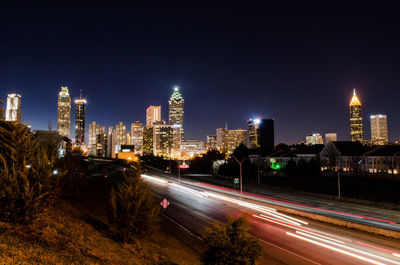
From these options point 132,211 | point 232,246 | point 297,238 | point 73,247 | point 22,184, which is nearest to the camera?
point 232,246

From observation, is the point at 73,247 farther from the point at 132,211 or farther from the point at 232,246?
the point at 232,246

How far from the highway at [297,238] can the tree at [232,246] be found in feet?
10.5

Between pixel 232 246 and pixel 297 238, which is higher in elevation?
pixel 232 246

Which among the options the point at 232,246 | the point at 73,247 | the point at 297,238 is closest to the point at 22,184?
the point at 73,247

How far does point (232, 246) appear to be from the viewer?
891 centimetres

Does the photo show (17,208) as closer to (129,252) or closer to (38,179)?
(38,179)

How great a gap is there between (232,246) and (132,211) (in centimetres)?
713

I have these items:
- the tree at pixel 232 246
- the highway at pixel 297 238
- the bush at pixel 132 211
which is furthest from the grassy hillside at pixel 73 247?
the tree at pixel 232 246

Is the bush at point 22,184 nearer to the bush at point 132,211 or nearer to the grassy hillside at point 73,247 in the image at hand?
the grassy hillside at point 73,247

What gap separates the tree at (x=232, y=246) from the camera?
29.1ft

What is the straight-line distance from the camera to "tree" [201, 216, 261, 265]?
8867 mm

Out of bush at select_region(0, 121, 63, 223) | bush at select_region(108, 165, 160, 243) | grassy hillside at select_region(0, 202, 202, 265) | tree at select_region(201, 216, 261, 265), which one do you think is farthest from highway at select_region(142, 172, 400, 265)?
bush at select_region(0, 121, 63, 223)

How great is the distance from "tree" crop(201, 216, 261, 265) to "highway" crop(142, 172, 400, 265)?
322cm

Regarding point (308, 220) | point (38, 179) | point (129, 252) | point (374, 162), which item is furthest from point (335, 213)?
point (374, 162)
